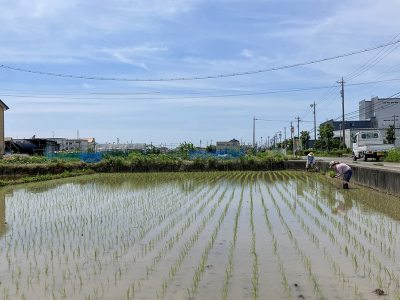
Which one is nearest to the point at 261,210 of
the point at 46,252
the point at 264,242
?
the point at 264,242

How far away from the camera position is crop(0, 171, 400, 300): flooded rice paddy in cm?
373

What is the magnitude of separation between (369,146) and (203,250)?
21757 millimetres

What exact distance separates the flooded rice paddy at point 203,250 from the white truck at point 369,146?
15.9m

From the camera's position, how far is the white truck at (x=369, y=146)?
2403 cm

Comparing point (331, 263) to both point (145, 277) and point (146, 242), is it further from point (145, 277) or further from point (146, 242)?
point (146, 242)

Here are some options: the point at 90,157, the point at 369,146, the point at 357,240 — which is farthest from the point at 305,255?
the point at 90,157

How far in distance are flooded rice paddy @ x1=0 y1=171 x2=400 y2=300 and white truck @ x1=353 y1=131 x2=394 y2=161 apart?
15.9m

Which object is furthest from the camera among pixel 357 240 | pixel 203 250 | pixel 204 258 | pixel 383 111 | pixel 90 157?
pixel 383 111

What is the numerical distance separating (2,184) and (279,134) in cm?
7573

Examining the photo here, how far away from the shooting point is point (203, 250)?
200 inches

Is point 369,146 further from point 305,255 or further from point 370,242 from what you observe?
point 305,255

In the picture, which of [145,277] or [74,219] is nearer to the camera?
[145,277]

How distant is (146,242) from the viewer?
5578 millimetres

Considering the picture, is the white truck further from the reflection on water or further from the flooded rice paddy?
the reflection on water
